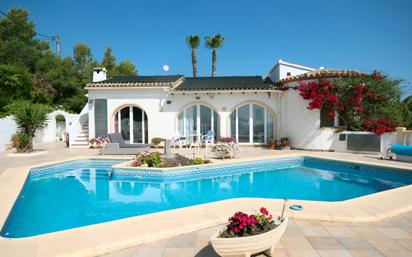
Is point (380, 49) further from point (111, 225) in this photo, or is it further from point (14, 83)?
point (14, 83)

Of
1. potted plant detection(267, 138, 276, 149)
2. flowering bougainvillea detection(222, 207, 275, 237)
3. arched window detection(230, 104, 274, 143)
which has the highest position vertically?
arched window detection(230, 104, 274, 143)

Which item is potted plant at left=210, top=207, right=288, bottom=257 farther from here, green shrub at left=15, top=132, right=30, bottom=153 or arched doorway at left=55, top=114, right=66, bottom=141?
arched doorway at left=55, top=114, right=66, bottom=141

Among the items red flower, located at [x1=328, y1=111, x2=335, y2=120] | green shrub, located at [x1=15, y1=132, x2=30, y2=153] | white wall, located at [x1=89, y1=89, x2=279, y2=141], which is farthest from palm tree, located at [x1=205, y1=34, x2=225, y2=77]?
green shrub, located at [x1=15, y1=132, x2=30, y2=153]

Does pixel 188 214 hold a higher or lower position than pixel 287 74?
lower

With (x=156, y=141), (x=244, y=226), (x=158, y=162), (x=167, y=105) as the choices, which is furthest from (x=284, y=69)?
(x=244, y=226)

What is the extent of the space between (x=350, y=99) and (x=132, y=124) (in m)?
13.9

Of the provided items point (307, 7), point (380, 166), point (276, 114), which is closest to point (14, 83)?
point (276, 114)

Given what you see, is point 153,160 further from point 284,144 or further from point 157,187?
point 284,144

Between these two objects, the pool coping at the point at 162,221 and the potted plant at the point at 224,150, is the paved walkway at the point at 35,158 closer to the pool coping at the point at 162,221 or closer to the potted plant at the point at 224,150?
the pool coping at the point at 162,221

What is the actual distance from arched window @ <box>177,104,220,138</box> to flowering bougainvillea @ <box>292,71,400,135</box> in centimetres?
605

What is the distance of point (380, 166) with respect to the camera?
36.6 feet

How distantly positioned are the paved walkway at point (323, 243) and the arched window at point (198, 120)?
13908 millimetres

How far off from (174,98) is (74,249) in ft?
Answer: 49.4

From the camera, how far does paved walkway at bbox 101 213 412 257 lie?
389 centimetres
